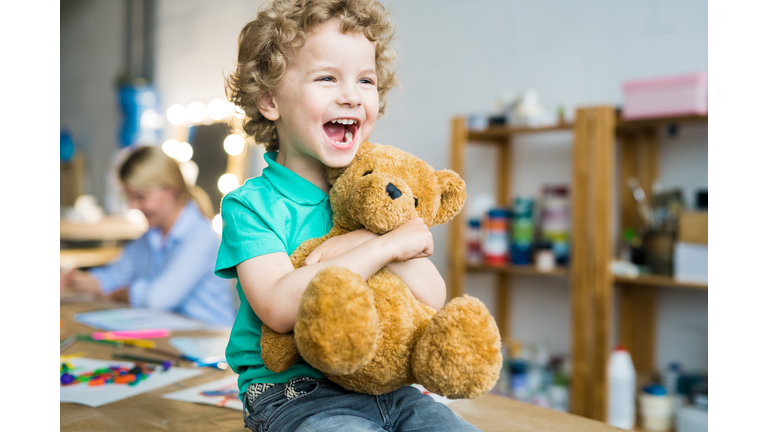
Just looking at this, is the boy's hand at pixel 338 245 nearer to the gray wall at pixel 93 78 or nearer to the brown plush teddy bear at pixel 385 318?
the brown plush teddy bear at pixel 385 318

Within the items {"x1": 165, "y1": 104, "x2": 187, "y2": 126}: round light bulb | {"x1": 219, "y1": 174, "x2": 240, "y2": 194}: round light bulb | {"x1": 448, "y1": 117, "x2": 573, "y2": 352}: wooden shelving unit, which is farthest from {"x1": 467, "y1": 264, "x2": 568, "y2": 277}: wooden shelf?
{"x1": 165, "y1": 104, "x2": 187, "y2": 126}: round light bulb

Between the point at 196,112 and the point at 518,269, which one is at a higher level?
the point at 196,112

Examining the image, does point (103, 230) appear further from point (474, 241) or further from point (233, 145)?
point (474, 241)

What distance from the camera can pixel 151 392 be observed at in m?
0.99

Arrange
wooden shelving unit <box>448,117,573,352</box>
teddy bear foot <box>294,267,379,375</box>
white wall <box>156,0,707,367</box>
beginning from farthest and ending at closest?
1. wooden shelving unit <box>448,117,573,352</box>
2. white wall <box>156,0,707,367</box>
3. teddy bear foot <box>294,267,379,375</box>

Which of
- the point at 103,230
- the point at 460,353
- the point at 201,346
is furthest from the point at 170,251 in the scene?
the point at 460,353

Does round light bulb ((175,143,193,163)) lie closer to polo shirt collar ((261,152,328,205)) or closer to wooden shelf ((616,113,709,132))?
wooden shelf ((616,113,709,132))

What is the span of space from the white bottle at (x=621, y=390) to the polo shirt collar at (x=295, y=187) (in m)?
1.25

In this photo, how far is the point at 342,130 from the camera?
707mm

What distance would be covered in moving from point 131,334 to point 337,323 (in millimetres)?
1048

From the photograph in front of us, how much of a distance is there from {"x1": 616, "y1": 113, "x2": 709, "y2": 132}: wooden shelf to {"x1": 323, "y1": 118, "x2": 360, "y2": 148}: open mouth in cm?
117

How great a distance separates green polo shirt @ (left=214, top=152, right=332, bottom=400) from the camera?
662 millimetres

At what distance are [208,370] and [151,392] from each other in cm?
15
